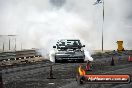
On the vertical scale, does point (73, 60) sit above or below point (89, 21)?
below

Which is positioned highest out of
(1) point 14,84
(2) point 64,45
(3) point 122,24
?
(3) point 122,24

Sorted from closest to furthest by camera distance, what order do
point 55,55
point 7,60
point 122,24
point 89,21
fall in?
point 55,55 < point 7,60 < point 89,21 < point 122,24

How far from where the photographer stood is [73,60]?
88.1 ft

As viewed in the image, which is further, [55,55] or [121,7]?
[121,7]

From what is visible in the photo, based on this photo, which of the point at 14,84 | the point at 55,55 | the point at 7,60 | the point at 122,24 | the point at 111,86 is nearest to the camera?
the point at 111,86

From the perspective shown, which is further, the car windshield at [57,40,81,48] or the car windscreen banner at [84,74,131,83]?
the car windshield at [57,40,81,48]

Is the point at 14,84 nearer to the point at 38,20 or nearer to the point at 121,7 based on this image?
the point at 38,20

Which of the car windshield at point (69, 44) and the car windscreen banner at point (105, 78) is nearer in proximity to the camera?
the car windscreen banner at point (105, 78)

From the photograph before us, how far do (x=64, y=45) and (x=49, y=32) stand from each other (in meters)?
29.9

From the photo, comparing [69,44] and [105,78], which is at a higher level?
[69,44]

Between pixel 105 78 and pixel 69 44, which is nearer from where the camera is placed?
pixel 105 78

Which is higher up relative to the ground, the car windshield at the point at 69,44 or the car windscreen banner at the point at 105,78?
the car windshield at the point at 69,44

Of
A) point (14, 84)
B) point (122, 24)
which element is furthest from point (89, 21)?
point (14, 84)

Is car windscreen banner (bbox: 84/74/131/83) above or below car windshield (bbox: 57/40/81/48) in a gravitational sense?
below
